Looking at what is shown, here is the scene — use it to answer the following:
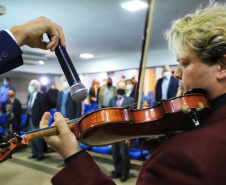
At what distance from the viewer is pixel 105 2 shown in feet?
8.96

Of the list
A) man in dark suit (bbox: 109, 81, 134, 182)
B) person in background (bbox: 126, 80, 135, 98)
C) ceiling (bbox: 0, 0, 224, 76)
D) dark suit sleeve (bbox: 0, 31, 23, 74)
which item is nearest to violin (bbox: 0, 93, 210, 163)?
dark suit sleeve (bbox: 0, 31, 23, 74)

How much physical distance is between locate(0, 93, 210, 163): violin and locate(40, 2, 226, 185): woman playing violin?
0.05m

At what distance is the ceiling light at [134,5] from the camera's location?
9.08ft

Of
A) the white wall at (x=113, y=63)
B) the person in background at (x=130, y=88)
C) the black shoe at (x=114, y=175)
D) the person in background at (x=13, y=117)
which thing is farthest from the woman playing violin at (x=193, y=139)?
the white wall at (x=113, y=63)

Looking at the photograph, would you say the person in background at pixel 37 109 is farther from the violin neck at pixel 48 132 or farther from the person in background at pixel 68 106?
the violin neck at pixel 48 132

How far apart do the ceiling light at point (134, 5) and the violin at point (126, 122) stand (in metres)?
2.34

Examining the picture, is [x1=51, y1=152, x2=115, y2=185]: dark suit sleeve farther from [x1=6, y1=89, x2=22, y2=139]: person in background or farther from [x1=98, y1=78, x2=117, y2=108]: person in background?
[x1=6, y1=89, x2=22, y2=139]: person in background

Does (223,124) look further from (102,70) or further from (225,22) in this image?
(102,70)

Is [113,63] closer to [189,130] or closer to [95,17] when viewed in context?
[95,17]

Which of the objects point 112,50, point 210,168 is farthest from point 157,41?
point 210,168

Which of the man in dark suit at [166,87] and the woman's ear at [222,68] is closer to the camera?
the woman's ear at [222,68]

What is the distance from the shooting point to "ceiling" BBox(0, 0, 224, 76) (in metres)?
2.76

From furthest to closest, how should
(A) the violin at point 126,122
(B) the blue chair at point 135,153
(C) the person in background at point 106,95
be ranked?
(C) the person in background at point 106,95, (B) the blue chair at point 135,153, (A) the violin at point 126,122

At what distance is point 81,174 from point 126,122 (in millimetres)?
248
